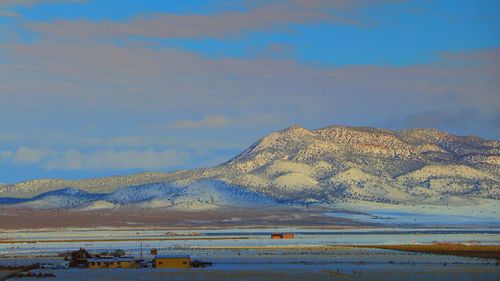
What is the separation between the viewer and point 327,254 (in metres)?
131

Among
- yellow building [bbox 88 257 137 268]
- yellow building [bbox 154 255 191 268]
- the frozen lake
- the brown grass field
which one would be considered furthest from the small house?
the brown grass field

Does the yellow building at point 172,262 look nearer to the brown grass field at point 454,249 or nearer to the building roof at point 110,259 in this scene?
the building roof at point 110,259

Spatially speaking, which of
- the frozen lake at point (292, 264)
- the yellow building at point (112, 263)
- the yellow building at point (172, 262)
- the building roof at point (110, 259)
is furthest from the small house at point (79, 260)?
the yellow building at point (172, 262)

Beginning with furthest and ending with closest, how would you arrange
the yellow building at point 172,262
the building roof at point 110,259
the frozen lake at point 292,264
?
1. the building roof at point 110,259
2. the yellow building at point 172,262
3. the frozen lake at point 292,264

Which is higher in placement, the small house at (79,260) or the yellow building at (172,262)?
the small house at (79,260)

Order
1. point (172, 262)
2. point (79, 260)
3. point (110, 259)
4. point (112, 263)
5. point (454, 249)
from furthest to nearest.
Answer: point (454, 249) → point (110, 259) → point (79, 260) → point (112, 263) → point (172, 262)

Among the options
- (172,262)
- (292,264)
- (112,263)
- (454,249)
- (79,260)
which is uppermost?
(454,249)

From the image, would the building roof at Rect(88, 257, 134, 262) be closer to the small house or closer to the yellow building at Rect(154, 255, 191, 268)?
the small house

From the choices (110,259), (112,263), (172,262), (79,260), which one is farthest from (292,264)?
(79,260)

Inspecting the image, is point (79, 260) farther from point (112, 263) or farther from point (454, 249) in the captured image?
point (454, 249)

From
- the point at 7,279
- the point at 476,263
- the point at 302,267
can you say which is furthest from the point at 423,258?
the point at 7,279

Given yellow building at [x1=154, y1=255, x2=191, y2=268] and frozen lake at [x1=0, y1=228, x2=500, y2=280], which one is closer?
frozen lake at [x1=0, y1=228, x2=500, y2=280]

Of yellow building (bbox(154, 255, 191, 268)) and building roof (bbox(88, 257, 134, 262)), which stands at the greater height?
building roof (bbox(88, 257, 134, 262))

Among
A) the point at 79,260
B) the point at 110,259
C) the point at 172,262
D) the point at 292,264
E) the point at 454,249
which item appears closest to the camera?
the point at 172,262
